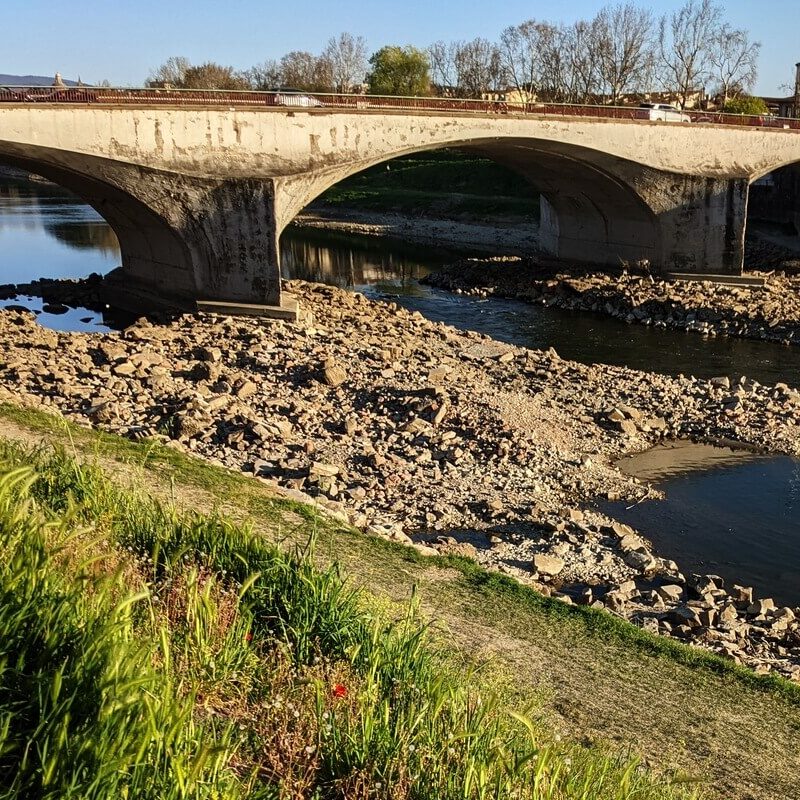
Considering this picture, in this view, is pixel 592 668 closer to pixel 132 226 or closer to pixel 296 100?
pixel 296 100

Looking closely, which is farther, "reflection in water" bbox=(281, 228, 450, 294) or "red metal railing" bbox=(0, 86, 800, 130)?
"reflection in water" bbox=(281, 228, 450, 294)

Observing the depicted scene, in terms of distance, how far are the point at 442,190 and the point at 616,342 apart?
107ft

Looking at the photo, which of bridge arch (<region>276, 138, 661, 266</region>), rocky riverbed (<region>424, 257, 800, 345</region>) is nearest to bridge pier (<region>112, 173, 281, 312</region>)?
bridge arch (<region>276, 138, 661, 266</region>)

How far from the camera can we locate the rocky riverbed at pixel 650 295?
27672 millimetres

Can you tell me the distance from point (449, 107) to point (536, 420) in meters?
14.5

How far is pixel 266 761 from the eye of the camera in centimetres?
462

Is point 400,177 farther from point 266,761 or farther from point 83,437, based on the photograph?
point 266,761

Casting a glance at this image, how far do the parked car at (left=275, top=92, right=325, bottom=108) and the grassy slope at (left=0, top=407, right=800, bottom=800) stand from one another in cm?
1634

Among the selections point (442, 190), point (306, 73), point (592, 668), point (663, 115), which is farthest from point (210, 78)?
point (592, 668)

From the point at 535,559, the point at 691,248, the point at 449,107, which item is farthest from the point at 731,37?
the point at 535,559

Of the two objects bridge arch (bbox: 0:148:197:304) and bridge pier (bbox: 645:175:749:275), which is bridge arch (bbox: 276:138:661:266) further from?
bridge arch (bbox: 0:148:197:304)

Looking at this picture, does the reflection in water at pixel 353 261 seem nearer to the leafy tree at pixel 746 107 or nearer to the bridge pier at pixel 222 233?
the bridge pier at pixel 222 233

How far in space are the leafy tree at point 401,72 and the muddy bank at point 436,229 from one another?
19.0m

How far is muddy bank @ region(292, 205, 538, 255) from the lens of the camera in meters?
44.8
